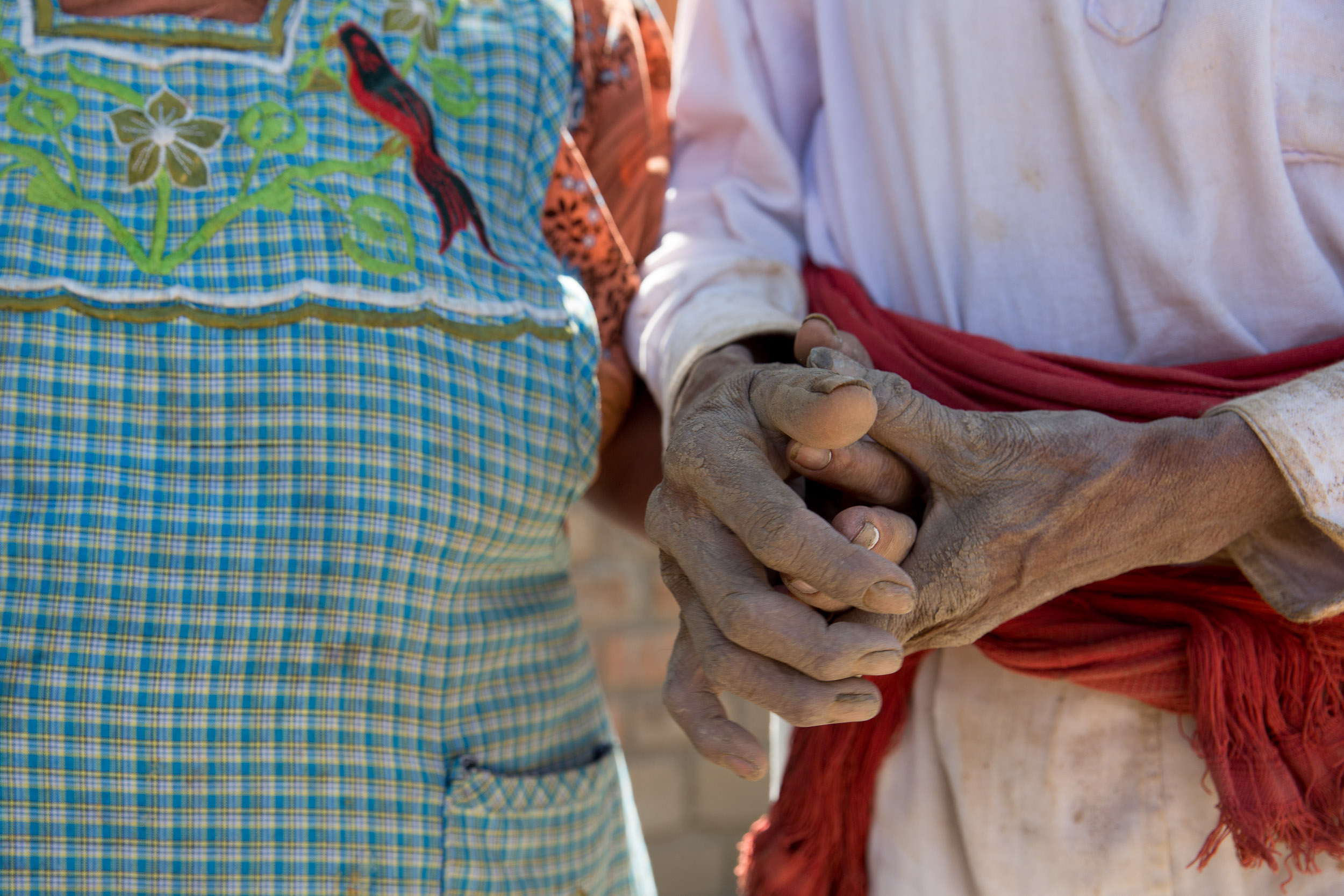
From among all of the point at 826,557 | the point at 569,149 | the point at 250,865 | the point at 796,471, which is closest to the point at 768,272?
the point at 569,149

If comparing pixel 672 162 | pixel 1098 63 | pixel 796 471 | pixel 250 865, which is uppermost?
pixel 1098 63

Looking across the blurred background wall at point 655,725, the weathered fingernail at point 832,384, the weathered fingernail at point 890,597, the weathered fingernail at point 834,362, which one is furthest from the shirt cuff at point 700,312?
the blurred background wall at point 655,725

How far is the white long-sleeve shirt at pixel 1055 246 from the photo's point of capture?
1.01m

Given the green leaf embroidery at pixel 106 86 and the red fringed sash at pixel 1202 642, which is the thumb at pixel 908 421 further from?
the green leaf embroidery at pixel 106 86

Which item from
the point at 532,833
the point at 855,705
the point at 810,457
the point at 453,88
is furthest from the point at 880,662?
the point at 453,88

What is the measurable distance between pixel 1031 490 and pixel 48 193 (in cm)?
94

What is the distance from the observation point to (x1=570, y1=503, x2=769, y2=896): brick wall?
2.58 meters

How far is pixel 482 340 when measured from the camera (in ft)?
3.75

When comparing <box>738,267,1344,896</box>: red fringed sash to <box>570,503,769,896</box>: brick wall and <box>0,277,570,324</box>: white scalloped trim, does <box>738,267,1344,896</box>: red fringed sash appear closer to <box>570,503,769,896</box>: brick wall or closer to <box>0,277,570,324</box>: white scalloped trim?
<box>0,277,570,324</box>: white scalloped trim

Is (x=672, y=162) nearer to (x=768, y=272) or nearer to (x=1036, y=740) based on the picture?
(x=768, y=272)

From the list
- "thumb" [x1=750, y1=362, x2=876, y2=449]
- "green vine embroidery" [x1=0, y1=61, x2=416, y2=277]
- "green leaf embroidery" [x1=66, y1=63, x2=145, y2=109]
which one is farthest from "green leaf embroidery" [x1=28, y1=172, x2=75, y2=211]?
"thumb" [x1=750, y1=362, x2=876, y2=449]

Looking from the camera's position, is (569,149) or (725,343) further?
(569,149)

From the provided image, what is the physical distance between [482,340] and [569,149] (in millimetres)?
260

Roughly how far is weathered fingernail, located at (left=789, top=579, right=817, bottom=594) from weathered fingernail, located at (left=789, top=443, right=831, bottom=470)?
0.10m
